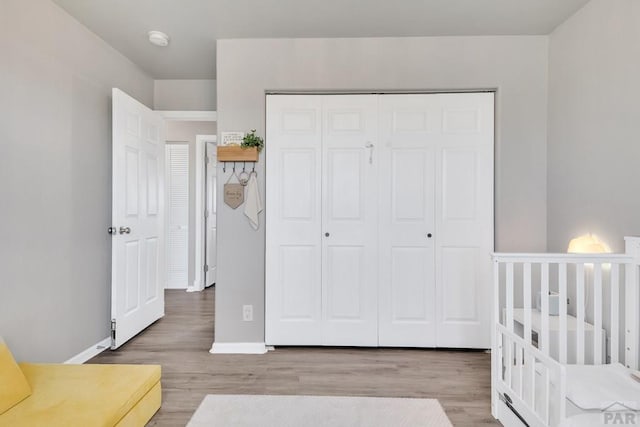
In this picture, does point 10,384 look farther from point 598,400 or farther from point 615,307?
point 615,307

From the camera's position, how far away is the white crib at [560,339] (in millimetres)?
1477

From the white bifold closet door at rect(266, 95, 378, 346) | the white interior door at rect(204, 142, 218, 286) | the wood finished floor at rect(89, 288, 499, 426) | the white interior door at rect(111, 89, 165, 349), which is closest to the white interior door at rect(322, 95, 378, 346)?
Answer: the white bifold closet door at rect(266, 95, 378, 346)

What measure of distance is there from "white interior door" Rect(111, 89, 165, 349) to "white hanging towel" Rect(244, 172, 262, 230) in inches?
39.4

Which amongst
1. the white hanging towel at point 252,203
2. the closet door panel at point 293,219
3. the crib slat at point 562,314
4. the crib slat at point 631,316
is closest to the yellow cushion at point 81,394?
the closet door panel at point 293,219

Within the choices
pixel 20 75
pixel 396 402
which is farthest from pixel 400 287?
pixel 20 75

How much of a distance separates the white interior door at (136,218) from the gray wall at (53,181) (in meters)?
0.17

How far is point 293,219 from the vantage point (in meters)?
2.80

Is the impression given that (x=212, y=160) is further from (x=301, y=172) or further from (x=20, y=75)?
(x=20, y=75)

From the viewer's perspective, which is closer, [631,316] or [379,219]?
[631,316]

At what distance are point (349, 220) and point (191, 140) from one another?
3.14 meters

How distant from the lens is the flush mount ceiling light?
263 centimetres

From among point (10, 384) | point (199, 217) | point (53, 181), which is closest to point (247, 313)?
point (10, 384)

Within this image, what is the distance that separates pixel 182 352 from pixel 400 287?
5.94ft

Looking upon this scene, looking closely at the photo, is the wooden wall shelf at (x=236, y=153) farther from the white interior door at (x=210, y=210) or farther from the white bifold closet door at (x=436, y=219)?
the white interior door at (x=210, y=210)
